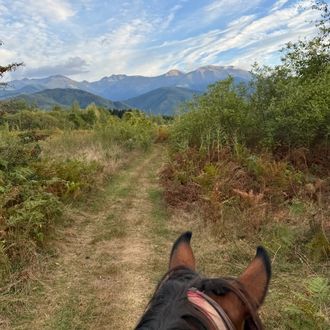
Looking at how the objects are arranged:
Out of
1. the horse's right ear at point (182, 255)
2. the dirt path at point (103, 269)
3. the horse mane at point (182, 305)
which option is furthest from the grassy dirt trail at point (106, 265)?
the horse mane at point (182, 305)

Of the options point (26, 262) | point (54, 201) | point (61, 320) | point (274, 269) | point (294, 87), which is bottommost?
point (274, 269)

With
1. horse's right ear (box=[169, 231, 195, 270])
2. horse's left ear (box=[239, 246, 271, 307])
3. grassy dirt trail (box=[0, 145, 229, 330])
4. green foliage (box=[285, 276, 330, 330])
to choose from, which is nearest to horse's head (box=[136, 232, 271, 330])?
horse's left ear (box=[239, 246, 271, 307])

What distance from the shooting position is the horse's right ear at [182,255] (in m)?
1.48

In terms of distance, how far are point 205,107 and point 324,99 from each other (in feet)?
9.97

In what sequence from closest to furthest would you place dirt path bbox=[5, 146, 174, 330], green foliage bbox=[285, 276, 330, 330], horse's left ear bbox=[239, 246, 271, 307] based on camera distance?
horse's left ear bbox=[239, 246, 271, 307], green foliage bbox=[285, 276, 330, 330], dirt path bbox=[5, 146, 174, 330]

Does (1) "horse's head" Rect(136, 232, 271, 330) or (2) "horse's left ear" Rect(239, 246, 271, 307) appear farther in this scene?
(2) "horse's left ear" Rect(239, 246, 271, 307)

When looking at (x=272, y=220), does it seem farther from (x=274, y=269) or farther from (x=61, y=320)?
(x=61, y=320)

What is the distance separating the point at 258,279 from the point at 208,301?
0.68ft

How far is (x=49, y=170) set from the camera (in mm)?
7371

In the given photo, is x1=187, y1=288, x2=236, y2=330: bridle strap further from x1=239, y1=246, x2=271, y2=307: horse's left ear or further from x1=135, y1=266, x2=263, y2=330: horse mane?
x1=239, y1=246, x2=271, y2=307: horse's left ear

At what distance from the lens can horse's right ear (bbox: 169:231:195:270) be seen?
148cm

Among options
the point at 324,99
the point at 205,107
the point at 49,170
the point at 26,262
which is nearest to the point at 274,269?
the point at 26,262

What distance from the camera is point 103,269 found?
505 centimetres

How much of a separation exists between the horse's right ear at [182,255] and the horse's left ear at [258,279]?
24 centimetres
